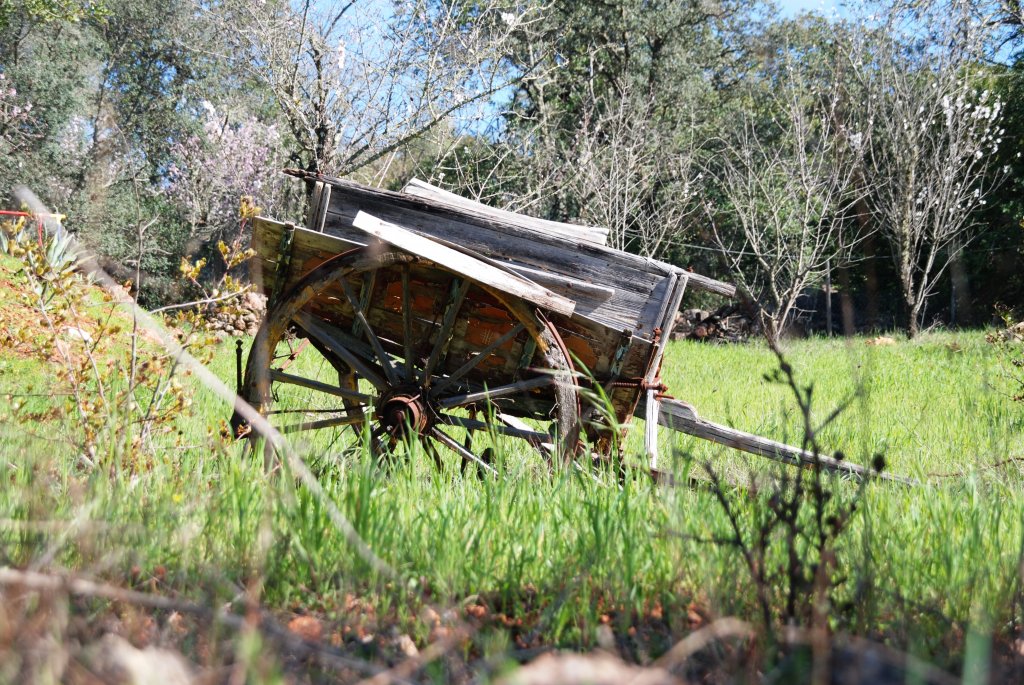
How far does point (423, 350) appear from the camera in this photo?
177 inches

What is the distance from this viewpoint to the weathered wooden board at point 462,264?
385 cm

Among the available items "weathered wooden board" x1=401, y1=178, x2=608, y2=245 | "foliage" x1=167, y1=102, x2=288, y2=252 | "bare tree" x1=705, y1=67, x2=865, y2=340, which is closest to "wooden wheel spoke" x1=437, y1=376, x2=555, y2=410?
"weathered wooden board" x1=401, y1=178, x2=608, y2=245

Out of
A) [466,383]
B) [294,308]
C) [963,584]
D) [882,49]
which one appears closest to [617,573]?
[963,584]

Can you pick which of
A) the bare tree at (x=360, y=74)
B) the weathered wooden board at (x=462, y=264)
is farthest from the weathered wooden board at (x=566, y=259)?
the bare tree at (x=360, y=74)

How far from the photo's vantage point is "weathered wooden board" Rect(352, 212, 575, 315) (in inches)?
152

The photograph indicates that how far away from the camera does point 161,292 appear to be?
2152 cm

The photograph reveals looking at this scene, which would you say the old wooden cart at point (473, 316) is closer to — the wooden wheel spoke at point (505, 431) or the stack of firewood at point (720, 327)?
the wooden wheel spoke at point (505, 431)

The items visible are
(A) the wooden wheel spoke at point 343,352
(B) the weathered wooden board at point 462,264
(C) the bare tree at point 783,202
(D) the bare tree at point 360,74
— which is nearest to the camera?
(B) the weathered wooden board at point 462,264

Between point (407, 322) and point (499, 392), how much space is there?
1.94ft

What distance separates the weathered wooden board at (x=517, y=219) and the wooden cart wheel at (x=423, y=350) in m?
0.38

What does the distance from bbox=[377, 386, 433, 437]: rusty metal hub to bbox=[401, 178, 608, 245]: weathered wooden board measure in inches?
38.3

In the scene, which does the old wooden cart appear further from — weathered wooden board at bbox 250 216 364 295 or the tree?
the tree

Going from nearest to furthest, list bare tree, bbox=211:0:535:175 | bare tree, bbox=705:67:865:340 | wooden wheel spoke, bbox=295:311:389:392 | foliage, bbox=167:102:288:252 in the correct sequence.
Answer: wooden wheel spoke, bbox=295:311:389:392, bare tree, bbox=211:0:535:175, bare tree, bbox=705:67:865:340, foliage, bbox=167:102:288:252

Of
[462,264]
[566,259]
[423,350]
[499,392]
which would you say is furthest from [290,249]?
[566,259]
